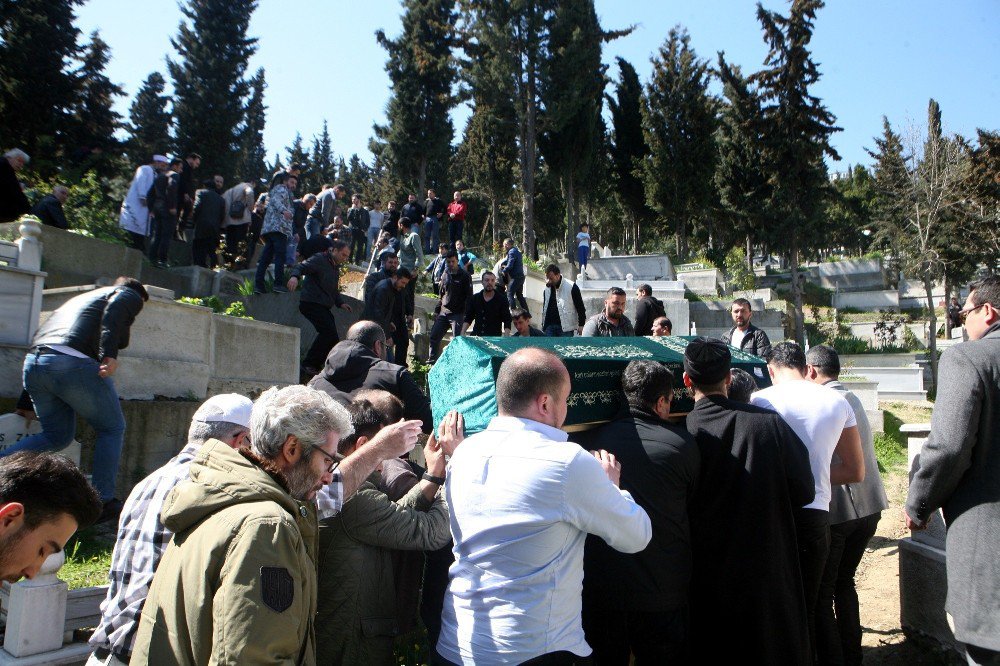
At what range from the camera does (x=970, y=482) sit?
284 cm

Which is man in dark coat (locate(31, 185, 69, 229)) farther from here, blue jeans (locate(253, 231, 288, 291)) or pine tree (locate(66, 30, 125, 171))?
pine tree (locate(66, 30, 125, 171))

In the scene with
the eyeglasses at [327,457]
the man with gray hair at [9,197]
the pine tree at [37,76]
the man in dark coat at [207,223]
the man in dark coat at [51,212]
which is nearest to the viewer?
the eyeglasses at [327,457]

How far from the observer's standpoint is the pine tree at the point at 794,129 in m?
26.8

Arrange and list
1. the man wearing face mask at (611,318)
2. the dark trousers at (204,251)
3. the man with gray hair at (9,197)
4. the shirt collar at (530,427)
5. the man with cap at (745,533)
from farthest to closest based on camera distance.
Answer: the dark trousers at (204,251), the man with gray hair at (9,197), the man wearing face mask at (611,318), the man with cap at (745,533), the shirt collar at (530,427)

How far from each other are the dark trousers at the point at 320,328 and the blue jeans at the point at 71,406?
125 inches

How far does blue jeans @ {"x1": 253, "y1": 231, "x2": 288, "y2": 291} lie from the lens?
9898 millimetres

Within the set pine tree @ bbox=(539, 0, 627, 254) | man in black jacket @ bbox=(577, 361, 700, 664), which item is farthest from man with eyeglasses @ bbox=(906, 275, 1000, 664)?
pine tree @ bbox=(539, 0, 627, 254)

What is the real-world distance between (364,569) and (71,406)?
2989 mm

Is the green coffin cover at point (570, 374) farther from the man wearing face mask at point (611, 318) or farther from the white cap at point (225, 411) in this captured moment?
the man wearing face mask at point (611, 318)

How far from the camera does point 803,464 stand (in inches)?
124

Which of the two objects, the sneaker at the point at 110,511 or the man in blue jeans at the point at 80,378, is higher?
the man in blue jeans at the point at 80,378

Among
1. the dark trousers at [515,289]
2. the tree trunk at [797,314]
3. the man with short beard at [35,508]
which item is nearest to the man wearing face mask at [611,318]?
the man with short beard at [35,508]

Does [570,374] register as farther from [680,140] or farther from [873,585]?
[680,140]

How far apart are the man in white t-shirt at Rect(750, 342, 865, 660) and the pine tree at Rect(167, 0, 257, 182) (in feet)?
101
